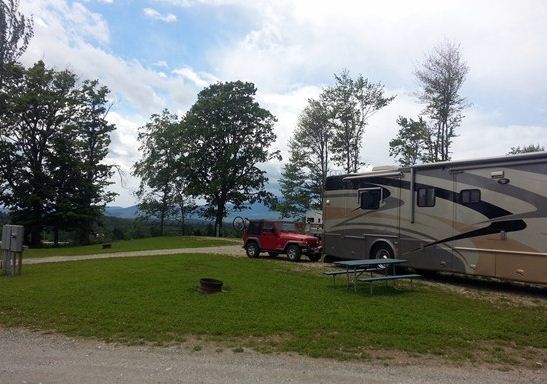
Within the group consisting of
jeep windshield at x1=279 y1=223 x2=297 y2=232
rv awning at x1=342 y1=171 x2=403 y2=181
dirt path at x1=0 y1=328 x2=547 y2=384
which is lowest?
dirt path at x1=0 y1=328 x2=547 y2=384

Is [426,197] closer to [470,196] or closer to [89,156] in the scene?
[470,196]

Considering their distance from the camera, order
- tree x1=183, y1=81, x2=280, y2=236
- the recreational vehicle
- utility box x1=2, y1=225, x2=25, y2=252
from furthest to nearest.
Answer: tree x1=183, y1=81, x2=280, y2=236
utility box x1=2, y1=225, x2=25, y2=252
the recreational vehicle

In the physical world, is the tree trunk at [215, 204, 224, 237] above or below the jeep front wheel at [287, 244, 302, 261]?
above

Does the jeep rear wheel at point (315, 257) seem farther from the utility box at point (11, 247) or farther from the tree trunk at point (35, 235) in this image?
the tree trunk at point (35, 235)

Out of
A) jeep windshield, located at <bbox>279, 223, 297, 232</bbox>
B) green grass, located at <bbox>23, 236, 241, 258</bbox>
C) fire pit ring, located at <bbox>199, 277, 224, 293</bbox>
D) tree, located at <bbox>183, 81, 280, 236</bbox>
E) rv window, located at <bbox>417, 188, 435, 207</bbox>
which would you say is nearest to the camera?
fire pit ring, located at <bbox>199, 277, 224, 293</bbox>

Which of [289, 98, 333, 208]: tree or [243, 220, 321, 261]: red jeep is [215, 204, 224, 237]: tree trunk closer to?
[289, 98, 333, 208]: tree

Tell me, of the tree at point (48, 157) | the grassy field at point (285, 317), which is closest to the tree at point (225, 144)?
the tree at point (48, 157)

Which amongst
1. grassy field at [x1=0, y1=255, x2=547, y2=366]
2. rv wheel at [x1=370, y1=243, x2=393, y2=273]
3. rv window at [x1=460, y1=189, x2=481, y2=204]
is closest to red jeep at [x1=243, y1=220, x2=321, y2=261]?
rv wheel at [x1=370, y1=243, x2=393, y2=273]

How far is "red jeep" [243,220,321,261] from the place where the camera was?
20156mm

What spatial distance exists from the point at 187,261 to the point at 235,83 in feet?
106

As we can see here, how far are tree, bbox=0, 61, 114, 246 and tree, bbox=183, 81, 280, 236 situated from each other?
29.0 ft

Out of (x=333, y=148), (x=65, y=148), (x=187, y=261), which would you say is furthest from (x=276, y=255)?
(x=65, y=148)

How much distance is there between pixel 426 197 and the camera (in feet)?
47.1

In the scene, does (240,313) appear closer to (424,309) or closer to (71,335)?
(71,335)
